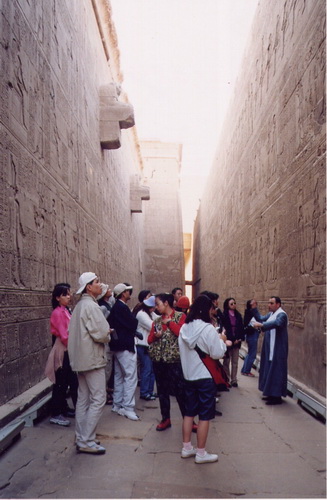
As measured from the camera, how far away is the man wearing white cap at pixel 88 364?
164 inches

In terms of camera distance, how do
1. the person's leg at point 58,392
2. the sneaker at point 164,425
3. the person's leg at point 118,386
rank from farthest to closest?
the person's leg at point 118,386
the person's leg at point 58,392
the sneaker at point 164,425

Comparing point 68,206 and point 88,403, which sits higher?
point 68,206

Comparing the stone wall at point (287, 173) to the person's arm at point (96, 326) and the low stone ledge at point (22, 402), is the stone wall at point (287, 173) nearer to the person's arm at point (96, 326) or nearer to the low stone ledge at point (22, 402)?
the person's arm at point (96, 326)

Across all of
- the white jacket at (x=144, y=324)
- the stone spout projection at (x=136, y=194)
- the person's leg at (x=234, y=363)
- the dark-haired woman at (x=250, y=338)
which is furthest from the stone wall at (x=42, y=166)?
the stone spout projection at (x=136, y=194)

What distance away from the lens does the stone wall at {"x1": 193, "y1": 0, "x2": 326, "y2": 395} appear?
6305mm

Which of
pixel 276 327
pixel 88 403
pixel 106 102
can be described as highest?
pixel 106 102

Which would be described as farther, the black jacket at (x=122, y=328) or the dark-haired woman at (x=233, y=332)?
the dark-haired woman at (x=233, y=332)

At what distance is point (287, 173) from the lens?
7988mm

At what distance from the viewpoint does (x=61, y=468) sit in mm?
3805

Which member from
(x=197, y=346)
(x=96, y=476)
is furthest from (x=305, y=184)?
(x=96, y=476)

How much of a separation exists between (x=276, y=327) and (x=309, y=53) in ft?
12.3

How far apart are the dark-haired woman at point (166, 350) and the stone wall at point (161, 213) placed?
2486cm

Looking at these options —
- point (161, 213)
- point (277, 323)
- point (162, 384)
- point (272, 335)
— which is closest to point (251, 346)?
point (272, 335)

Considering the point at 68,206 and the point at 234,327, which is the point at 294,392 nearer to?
the point at 234,327
